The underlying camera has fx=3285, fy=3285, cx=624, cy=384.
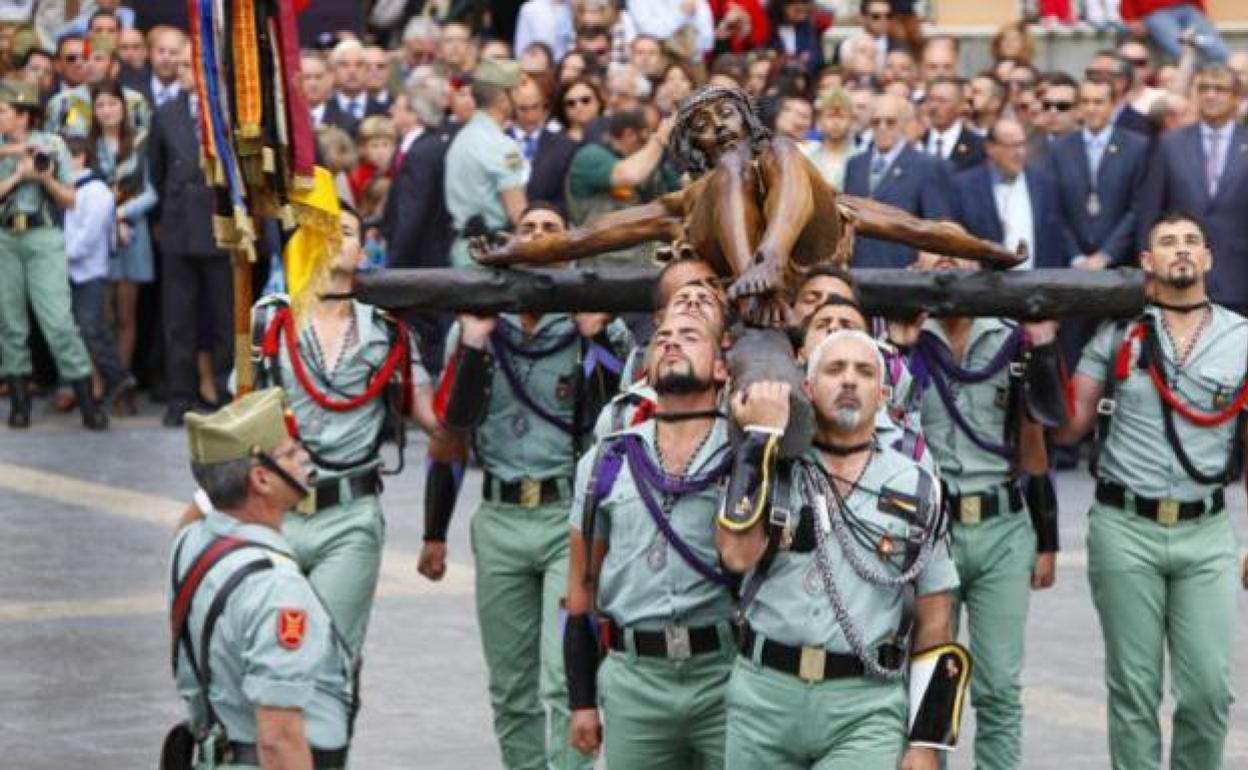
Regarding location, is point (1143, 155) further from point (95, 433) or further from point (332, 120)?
point (95, 433)

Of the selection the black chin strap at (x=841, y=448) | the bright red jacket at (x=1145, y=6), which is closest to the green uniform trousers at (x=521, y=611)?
the black chin strap at (x=841, y=448)

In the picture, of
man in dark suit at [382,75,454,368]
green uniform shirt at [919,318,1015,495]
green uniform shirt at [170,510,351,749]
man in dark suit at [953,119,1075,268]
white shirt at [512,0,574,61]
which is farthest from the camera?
white shirt at [512,0,574,61]

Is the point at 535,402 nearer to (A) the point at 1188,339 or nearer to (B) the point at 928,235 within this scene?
(B) the point at 928,235

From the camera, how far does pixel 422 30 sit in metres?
24.6

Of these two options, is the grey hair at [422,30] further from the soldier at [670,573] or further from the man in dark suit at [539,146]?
the soldier at [670,573]

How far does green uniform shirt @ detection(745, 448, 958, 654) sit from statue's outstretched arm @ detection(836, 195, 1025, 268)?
4.66 feet

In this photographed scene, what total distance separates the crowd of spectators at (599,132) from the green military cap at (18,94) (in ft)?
0.37

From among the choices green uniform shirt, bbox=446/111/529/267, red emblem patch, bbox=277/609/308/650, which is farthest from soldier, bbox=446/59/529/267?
red emblem patch, bbox=277/609/308/650

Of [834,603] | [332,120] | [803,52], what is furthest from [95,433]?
[834,603]

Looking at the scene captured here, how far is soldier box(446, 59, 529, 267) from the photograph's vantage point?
66.4ft

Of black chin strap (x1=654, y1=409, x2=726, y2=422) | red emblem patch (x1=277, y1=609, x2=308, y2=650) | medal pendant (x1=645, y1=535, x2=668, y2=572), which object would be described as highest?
black chin strap (x1=654, y1=409, x2=726, y2=422)

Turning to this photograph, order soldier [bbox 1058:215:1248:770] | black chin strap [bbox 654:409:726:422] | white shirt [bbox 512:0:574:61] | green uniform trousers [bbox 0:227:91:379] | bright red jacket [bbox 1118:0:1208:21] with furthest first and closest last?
1. bright red jacket [bbox 1118:0:1208:21]
2. white shirt [bbox 512:0:574:61]
3. green uniform trousers [bbox 0:227:91:379]
4. soldier [bbox 1058:215:1248:770]
5. black chin strap [bbox 654:409:726:422]

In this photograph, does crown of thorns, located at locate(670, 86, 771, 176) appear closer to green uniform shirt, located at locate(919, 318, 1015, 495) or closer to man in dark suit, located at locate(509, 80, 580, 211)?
green uniform shirt, located at locate(919, 318, 1015, 495)

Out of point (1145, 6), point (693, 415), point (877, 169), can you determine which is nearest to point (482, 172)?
point (877, 169)
